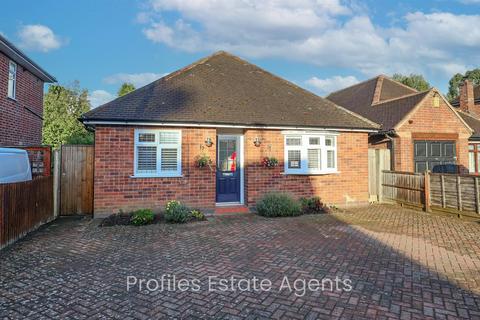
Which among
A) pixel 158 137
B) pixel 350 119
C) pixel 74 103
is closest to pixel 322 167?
pixel 350 119

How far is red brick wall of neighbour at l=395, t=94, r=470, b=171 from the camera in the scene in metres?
13.5

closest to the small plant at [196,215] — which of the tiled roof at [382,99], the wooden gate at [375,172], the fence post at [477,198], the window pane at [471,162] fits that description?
the wooden gate at [375,172]

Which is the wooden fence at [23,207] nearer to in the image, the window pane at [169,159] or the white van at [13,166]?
the white van at [13,166]

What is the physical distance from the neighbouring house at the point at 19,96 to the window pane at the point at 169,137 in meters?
5.45

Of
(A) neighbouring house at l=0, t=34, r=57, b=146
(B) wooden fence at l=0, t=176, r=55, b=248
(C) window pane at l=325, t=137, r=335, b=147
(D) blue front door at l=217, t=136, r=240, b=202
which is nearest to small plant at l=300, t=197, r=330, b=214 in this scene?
(C) window pane at l=325, t=137, r=335, b=147

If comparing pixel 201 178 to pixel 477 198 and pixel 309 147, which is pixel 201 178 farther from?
pixel 477 198

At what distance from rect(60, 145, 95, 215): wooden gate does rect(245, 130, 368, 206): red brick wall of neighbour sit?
5.20 m

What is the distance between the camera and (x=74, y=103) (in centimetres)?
2756

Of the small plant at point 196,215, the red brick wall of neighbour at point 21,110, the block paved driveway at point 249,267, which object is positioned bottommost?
the block paved driveway at point 249,267

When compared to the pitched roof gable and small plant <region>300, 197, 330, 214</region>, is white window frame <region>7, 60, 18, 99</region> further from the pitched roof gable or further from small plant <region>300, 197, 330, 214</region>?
small plant <region>300, 197, 330, 214</region>

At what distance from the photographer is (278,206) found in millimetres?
9516

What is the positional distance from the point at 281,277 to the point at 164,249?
8.53 feet

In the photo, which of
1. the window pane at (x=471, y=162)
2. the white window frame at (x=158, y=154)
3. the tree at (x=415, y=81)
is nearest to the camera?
the white window frame at (x=158, y=154)

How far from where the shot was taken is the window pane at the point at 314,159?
11195 mm
